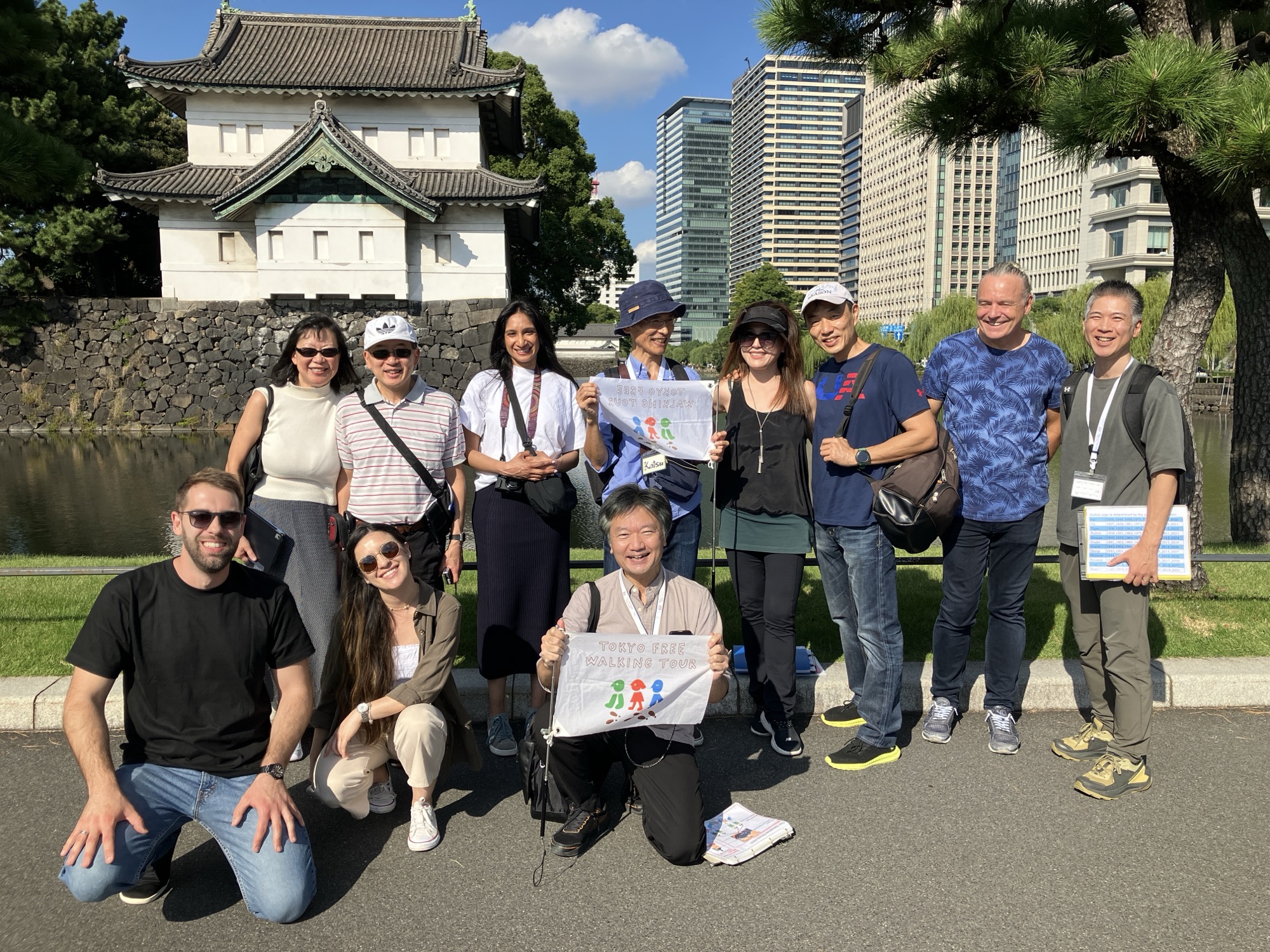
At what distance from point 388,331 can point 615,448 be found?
3.78ft

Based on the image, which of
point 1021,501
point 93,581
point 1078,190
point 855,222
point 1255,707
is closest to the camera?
point 1021,501

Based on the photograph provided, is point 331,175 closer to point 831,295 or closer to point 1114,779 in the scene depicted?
point 831,295

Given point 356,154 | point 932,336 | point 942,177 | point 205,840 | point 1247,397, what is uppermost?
point 942,177

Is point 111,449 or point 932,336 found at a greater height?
point 932,336

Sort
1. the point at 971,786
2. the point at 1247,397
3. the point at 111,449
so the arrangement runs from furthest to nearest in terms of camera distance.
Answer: the point at 111,449, the point at 1247,397, the point at 971,786

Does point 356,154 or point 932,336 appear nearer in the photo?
point 356,154

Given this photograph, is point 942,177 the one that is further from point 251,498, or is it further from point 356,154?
point 251,498

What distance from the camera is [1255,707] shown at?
4.36m

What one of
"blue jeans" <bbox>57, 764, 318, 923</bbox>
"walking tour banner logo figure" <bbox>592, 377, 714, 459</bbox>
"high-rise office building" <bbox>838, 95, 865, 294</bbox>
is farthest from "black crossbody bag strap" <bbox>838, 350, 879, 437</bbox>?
"high-rise office building" <bbox>838, 95, 865, 294</bbox>

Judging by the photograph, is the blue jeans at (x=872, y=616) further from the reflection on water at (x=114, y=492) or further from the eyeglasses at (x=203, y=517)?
the reflection on water at (x=114, y=492)

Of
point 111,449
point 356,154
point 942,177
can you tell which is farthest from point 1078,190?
point 111,449

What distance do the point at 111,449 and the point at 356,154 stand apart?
438 inches

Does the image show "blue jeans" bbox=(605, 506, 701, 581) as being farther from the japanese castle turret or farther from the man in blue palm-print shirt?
the japanese castle turret

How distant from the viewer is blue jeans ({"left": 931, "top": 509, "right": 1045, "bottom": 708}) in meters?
3.91
